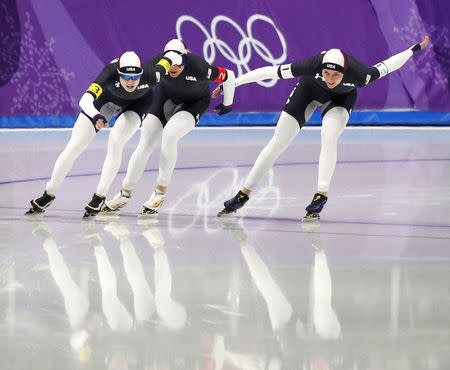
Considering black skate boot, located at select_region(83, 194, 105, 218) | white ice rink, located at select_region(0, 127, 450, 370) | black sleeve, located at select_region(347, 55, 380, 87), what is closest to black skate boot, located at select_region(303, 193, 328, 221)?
white ice rink, located at select_region(0, 127, 450, 370)

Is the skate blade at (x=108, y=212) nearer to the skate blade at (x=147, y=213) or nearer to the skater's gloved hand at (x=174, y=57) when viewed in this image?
the skate blade at (x=147, y=213)

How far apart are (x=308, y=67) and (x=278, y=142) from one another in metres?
0.64

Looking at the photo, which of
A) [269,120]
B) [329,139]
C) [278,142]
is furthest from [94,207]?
[269,120]

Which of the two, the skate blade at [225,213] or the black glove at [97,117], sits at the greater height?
the black glove at [97,117]

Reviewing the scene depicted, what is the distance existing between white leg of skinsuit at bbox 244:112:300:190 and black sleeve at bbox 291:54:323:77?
36 cm

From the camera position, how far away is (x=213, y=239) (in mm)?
6000

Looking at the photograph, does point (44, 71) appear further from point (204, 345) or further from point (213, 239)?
point (204, 345)

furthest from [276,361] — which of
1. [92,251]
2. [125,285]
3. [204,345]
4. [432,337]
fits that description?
[92,251]

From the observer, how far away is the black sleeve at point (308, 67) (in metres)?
6.93

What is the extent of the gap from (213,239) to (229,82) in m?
1.97

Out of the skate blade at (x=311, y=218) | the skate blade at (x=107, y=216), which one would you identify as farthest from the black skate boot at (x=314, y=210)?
the skate blade at (x=107, y=216)

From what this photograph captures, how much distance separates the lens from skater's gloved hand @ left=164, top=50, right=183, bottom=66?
7168 mm

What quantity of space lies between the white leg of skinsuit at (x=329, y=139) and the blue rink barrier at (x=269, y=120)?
998 centimetres

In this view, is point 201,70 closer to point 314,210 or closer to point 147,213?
point 147,213
